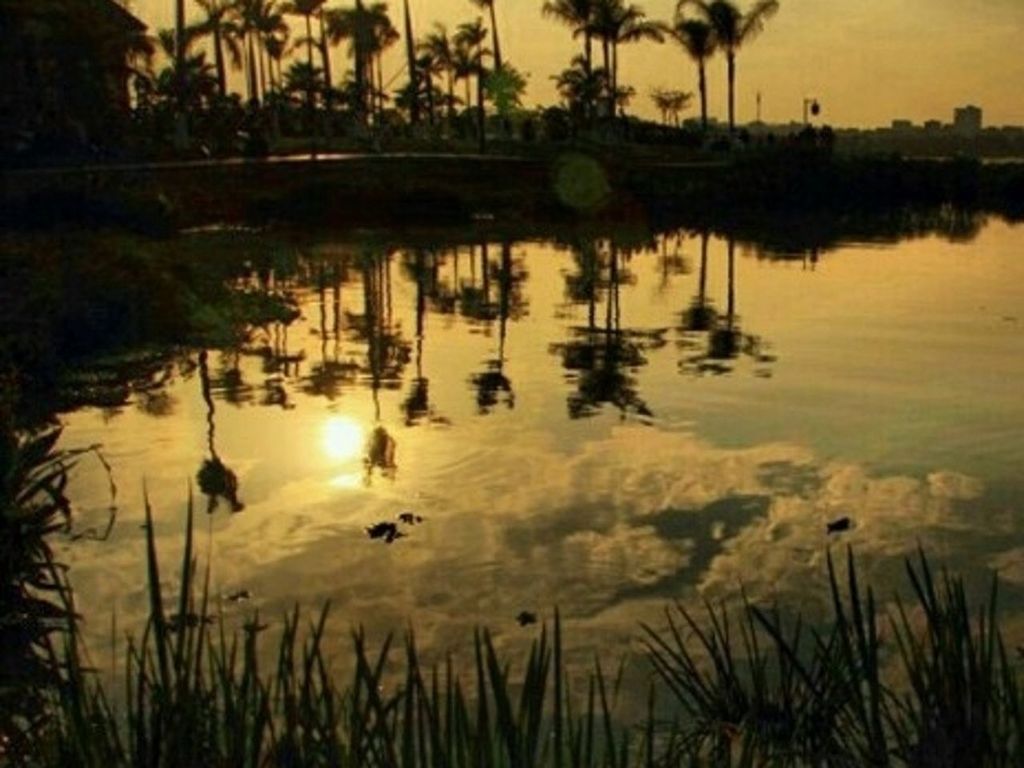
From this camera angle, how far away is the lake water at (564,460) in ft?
39.3

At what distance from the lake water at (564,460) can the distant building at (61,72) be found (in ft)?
69.0

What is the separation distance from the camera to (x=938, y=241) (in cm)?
5984

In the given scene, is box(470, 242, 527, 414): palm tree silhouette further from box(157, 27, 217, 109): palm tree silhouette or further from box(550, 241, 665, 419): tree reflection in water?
box(157, 27, 217, 109): palm tree silhouette

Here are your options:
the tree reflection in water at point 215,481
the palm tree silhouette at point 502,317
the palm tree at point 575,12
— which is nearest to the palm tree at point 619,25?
the palm tree at point 575,12

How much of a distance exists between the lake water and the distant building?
69.0 ft

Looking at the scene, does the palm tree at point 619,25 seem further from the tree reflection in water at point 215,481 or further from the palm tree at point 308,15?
the tree reflection in water at point 215,481

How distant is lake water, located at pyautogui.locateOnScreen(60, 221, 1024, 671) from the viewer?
12.0m

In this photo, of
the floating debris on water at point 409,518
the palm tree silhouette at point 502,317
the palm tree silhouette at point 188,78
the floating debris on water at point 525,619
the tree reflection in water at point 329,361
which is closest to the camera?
the floating debris on water at point 525,619

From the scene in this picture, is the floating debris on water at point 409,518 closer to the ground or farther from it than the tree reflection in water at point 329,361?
closer to the ground

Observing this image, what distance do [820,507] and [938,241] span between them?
49035mm

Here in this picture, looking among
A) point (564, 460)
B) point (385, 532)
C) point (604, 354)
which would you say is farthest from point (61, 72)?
point (385, 532)

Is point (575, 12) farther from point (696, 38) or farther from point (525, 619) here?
point (525, 619)

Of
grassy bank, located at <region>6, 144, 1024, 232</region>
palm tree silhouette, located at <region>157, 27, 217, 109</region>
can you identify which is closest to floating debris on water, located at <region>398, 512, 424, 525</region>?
grassy bank, located at <region>6, 144, 1024, 232</region>

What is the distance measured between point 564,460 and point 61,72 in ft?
146
